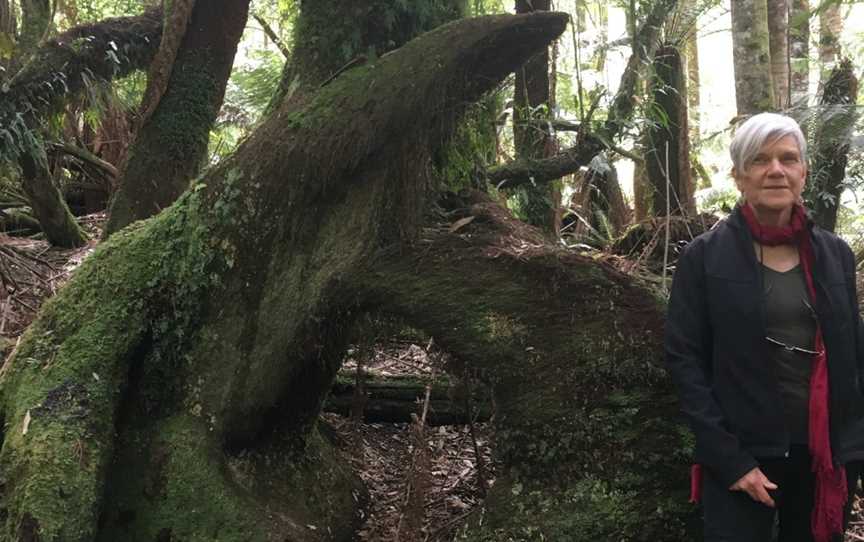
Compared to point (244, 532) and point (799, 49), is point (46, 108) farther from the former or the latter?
point (799, 49)

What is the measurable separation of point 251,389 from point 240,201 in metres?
1.11

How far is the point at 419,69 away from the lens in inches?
165

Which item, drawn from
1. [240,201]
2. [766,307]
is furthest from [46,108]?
[766,307]

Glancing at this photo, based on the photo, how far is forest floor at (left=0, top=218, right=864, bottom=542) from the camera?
4.78 m

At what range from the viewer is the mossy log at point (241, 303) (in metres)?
4.17

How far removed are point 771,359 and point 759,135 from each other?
88 centimetres

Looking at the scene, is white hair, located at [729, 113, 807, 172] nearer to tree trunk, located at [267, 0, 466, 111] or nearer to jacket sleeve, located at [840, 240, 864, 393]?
jacket sleeve, located at [840, 240, 864, 393]

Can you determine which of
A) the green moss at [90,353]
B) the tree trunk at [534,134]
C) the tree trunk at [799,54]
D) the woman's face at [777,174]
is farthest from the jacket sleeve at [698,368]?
the tree trunk at [799,54]

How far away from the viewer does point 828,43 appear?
9.21m

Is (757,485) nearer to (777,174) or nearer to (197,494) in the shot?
(777,174)

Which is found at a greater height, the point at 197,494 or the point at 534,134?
the point at 534,134

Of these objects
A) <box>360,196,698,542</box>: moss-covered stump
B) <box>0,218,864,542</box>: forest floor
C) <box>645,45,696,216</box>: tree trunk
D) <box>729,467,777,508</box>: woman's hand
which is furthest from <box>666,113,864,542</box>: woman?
<box>645,45,696,216</box>: tree trunk

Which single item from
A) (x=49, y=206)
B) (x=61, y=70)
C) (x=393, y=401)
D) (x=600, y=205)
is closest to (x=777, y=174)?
(x=393, y=401)

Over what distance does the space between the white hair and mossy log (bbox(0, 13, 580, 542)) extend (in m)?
1.50
